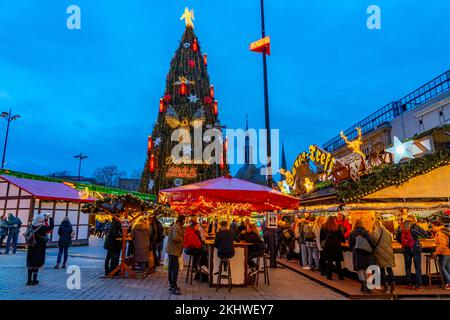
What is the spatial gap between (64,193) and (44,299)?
1614 cm

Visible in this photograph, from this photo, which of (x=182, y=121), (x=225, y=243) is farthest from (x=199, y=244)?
(x=182, y=121)

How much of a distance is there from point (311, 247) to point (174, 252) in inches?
266

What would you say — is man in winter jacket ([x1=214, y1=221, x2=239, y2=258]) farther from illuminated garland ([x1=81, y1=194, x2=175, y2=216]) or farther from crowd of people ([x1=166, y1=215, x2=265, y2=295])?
illuminated garland ([x1=81, y1=194, x2=175, y2=216])

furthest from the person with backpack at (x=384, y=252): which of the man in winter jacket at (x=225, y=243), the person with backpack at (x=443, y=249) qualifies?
the man in winter jacket at (x=225, y=243)

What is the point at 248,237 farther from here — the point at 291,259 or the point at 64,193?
the point at 64,193

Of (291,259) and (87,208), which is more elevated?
(87,208)

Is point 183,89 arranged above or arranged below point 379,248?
above

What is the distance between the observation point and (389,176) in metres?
11.7

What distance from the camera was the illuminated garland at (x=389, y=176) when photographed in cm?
1121

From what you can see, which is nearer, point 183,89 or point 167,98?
point 183,89

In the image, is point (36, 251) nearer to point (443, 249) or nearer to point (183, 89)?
point (443, 249)

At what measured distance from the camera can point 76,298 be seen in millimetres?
7250

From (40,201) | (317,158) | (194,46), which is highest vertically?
(194,46)
